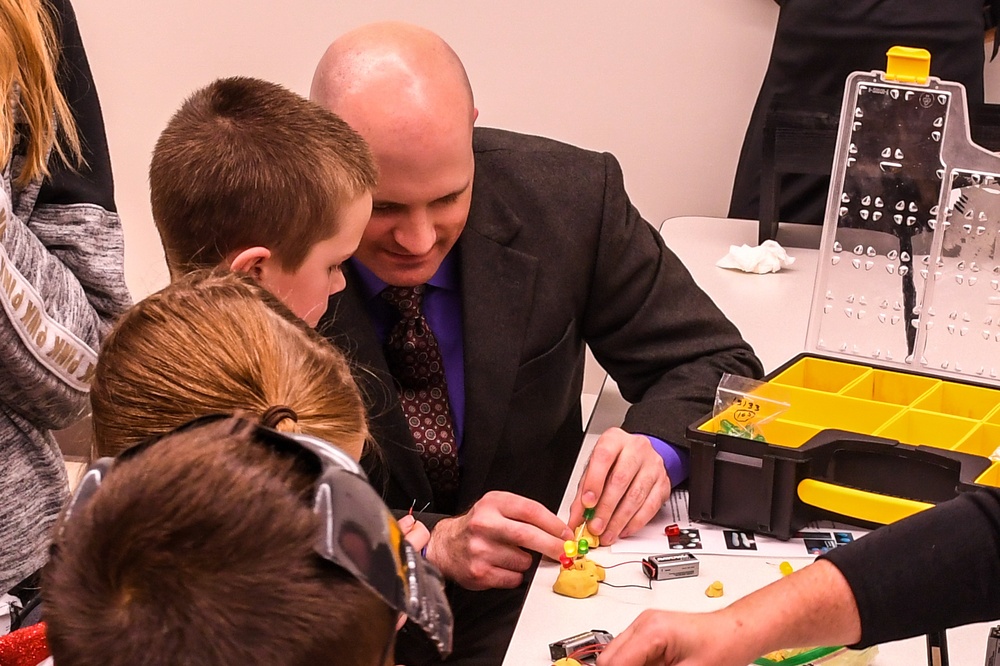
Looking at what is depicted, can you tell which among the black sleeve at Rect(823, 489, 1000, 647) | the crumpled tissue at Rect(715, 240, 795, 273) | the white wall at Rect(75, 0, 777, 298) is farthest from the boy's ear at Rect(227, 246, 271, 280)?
the white wall at Rect(75, 0, 777, 298)

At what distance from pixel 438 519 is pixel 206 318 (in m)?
0.61

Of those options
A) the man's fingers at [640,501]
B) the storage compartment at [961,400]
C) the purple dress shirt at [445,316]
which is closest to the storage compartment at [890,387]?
the storage compartment at [961,400]

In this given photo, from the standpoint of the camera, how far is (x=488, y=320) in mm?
1506

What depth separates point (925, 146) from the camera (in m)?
1.40

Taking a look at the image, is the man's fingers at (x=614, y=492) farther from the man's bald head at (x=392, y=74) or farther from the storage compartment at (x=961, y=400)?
the man's bald head at (x=392, y=74)

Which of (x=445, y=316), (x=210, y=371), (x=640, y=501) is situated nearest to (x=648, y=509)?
(x=640, y=501)

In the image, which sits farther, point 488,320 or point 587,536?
point 488,320

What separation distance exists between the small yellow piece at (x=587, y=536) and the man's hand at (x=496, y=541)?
20 mm

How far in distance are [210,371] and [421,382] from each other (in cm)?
70

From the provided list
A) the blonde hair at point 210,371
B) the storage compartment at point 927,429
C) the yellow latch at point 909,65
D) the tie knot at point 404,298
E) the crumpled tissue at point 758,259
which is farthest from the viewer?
the crumpled tissue at point 758,259

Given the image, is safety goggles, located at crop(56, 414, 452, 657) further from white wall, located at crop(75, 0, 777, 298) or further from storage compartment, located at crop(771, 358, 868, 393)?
white wall, located at crop(75, 0, 777, 298)

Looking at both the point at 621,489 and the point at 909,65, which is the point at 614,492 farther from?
the point at 909,65

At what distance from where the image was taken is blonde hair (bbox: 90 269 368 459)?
2.63ft

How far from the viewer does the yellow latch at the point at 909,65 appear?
136cm
